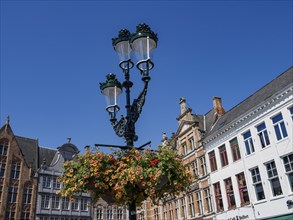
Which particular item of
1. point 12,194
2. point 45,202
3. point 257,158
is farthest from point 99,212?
point 257,158

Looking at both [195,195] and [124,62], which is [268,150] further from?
[124,62]

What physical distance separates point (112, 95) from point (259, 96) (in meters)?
18.2

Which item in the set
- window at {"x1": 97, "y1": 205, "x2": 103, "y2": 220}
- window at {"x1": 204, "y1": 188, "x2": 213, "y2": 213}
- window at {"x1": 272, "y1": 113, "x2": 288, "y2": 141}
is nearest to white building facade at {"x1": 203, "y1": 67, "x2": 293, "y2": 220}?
window at {"x1": 272, "y1": 113, "x2": 288, "y2": 141}

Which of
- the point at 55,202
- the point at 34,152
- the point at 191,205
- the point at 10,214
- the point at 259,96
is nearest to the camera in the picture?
the point at 259,96

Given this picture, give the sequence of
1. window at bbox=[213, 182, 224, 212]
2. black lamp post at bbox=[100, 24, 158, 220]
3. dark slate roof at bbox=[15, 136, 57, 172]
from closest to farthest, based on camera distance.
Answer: black lamp post at bbox=[100, 24, 158, 220], window at bbox=[213, 182, 224, 212], dark slate roof at bbox=[15, 136, 57, 172]

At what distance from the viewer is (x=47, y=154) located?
40625mm

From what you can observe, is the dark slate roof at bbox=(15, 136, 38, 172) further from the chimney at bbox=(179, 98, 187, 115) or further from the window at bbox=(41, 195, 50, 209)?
the chimney at bbox=(179, 98, 187, 115)

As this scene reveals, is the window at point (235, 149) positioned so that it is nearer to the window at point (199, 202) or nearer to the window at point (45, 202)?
the window at point (199, 202)

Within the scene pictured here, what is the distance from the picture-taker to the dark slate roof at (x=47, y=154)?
39.4 meters

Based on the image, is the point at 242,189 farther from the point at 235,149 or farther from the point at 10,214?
the point at 10,214

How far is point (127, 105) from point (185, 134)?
23607 millimetres

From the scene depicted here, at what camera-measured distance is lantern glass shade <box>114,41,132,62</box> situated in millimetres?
8117

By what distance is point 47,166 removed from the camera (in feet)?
125

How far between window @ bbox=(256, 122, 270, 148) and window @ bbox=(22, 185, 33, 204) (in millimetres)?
26726
